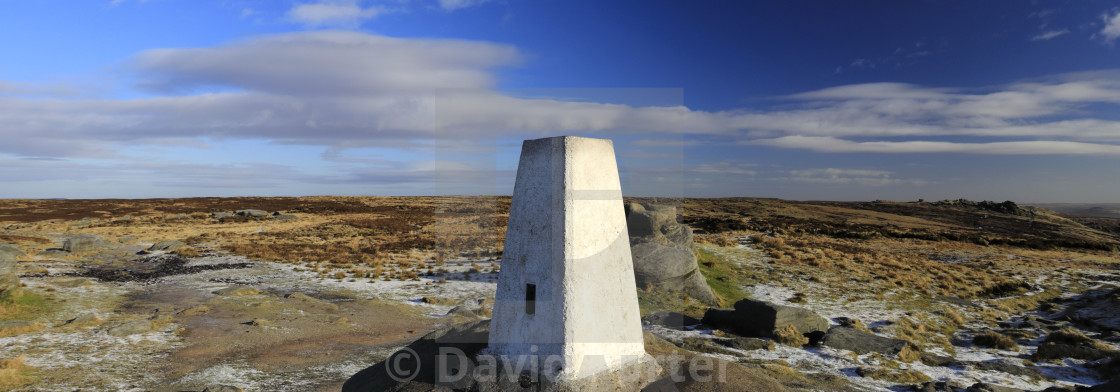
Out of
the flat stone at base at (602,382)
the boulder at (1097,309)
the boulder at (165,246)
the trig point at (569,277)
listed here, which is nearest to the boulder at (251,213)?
the boulder at (165,246)

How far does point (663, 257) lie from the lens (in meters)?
19.8

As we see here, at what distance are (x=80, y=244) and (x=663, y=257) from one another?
34.1m

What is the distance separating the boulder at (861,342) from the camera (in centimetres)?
1294

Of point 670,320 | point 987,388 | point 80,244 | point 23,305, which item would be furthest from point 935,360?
point 80,244

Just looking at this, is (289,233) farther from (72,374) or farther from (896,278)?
(896,278)

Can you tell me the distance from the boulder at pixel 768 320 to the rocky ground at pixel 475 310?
0.21 feet

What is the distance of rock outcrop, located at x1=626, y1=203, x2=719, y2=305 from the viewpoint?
→ 1922 centimetres

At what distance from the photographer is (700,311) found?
701 inches

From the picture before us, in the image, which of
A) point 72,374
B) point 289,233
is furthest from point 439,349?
point 289,233

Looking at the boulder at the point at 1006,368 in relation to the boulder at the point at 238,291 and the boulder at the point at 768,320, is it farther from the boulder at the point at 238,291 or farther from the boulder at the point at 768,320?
the boulder at the point at 238,291

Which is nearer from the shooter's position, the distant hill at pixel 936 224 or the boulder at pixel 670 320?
the boulder at pixel 670 320

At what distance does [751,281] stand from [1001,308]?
8598 mm

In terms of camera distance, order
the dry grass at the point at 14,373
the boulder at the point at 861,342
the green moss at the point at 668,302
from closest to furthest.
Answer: the dry grass at the point at 14,373
the boulder at the point at 861,342
the green moss at the point at 668,302

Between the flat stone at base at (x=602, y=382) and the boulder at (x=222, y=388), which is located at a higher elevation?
the flat stone at base at (x=602, y=382)
